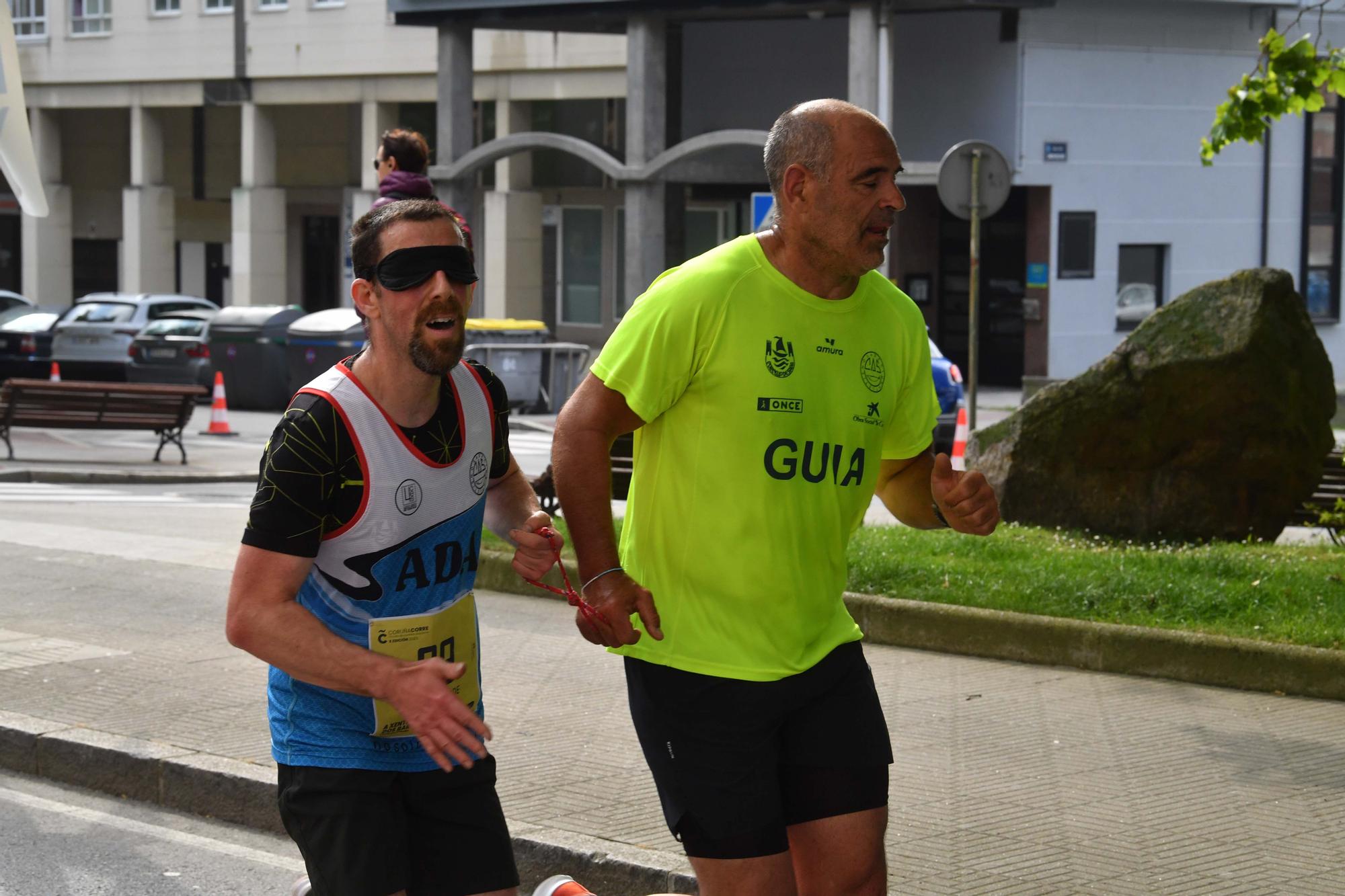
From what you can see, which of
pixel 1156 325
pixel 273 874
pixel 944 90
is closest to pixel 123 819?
pixel 273 874

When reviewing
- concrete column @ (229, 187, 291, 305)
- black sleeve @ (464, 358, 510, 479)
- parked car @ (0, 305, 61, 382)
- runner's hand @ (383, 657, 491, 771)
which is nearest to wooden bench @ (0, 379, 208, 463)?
parked car @ (0, 305, 61, 382)

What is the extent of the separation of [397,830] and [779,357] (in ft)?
3.82

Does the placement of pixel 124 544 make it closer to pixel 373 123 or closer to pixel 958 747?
pixel 958 747

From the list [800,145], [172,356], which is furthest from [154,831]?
[172,356]

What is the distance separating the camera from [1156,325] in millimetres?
11055

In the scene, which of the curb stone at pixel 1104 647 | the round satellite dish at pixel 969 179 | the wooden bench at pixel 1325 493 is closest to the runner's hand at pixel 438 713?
the curb stone at pixel 1104 647

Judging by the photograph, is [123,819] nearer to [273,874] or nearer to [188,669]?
[273,874]

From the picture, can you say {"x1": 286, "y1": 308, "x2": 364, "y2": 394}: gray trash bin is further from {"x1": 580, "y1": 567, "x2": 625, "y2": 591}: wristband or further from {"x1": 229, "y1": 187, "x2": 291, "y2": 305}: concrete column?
{"x1": 580, "y1": 567, "x2": 625, "y2": 591}: wristband

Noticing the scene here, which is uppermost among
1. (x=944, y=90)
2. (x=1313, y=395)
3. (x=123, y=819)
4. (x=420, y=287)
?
(x=944, y=90)

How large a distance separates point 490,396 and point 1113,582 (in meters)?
5.52

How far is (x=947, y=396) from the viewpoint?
15.9m

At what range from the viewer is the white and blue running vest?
3385 millimetres

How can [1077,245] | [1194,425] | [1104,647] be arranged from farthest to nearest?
[1077,245] < [1194,425] < [1104,647]

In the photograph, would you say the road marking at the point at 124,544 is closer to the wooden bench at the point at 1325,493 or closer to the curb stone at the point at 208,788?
the curb stone at the point at 208,788
